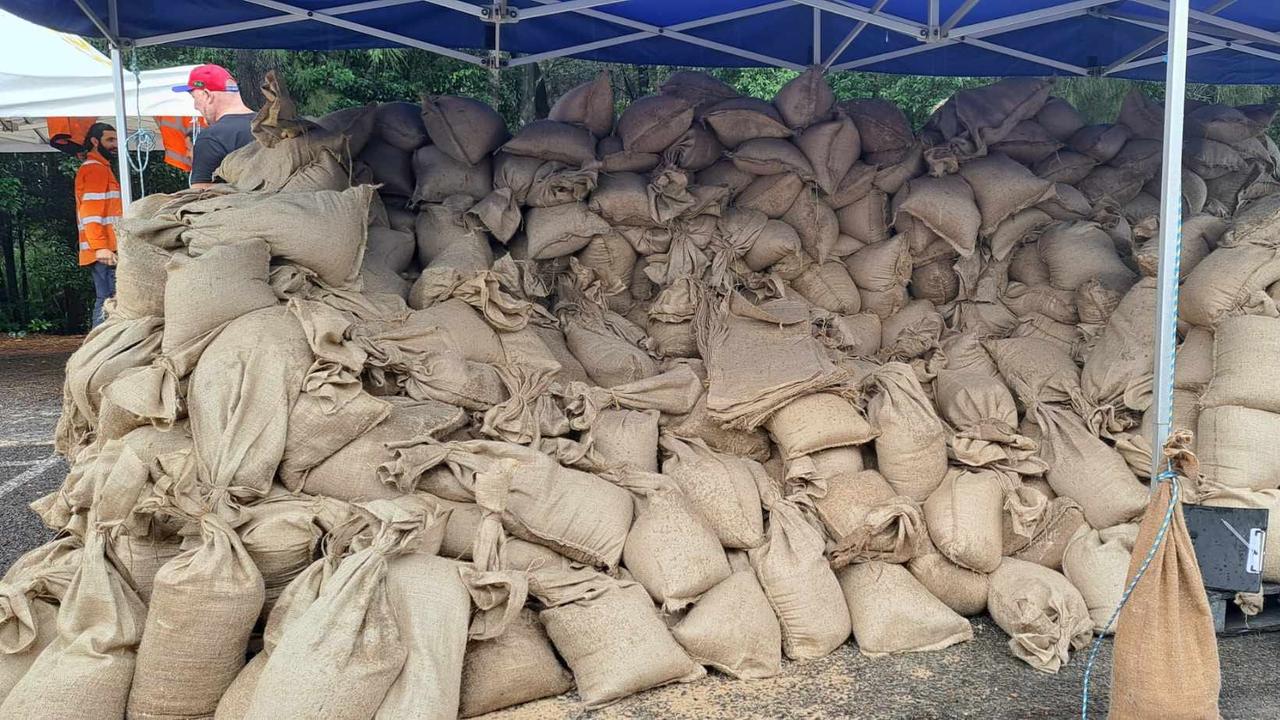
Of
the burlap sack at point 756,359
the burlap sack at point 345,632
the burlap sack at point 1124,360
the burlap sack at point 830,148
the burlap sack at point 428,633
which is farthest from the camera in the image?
the burlap sack at point 830,148

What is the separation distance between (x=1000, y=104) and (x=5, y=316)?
11.3 metres

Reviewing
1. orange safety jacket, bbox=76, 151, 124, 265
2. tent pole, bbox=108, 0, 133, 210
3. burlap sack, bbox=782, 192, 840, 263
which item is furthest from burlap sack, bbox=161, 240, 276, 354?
orange safety jacket, bbox=76, 151, 124, 265

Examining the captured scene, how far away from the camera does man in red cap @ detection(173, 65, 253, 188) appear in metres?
4.29

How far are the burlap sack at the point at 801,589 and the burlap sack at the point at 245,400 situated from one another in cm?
143

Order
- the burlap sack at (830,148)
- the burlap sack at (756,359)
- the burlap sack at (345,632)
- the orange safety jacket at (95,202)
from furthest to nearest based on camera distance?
the orange safety jacket at (95,202) < the burlap sack at (830,148) < the burlap sack at (756,359) < the burlap sack at (345,632)

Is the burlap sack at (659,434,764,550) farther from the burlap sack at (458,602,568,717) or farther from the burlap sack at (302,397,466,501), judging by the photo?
the burlap sack at (302,397,466,501)

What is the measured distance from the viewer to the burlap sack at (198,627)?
2236mm

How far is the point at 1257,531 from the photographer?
7.80ft

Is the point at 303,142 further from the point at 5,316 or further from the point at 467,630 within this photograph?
the point at 5,316

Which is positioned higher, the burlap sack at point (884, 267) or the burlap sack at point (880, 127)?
the burlap sack at point (880, 127)

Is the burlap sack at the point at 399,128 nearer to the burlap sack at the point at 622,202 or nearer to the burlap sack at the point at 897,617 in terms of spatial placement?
the burlap sack at the point at 622,202

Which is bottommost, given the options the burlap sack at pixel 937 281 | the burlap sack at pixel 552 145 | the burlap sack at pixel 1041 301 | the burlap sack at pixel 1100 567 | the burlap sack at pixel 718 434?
the burlap sack at pixel 1100 567

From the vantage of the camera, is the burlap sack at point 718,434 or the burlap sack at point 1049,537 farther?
the burlap sack at point 718,434

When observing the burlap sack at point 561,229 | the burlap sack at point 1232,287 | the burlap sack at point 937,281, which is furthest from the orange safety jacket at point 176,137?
the burlap sack at point 1232,287
